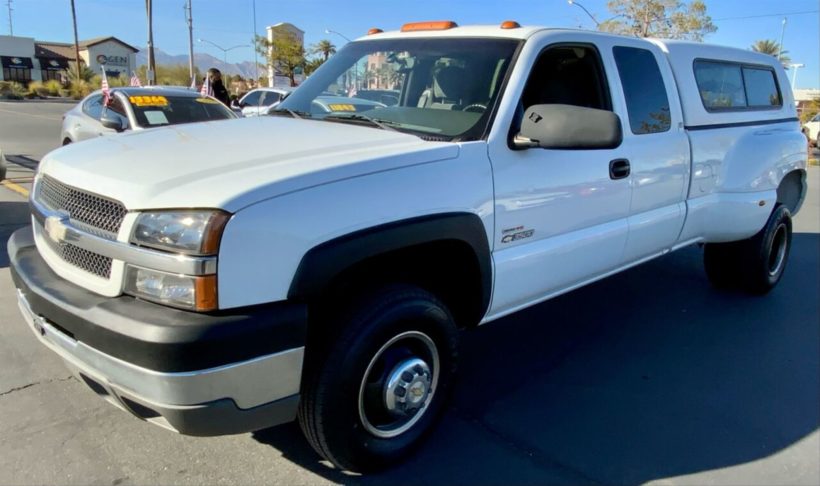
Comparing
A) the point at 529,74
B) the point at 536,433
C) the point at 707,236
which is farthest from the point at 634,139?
the point at 536,433

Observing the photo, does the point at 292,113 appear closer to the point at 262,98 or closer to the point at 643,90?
the point at 643,90

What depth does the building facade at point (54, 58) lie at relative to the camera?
218ft

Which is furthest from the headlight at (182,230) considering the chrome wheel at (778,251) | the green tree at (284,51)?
the green tree at (284,51)

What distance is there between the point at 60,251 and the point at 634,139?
3.14m

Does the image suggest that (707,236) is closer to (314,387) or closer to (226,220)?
(314,387)

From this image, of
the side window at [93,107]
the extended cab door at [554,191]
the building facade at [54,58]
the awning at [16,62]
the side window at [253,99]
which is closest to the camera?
the extended cab door at [554,191]

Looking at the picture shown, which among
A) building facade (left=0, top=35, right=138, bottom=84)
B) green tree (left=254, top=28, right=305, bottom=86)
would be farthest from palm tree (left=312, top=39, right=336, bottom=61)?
building facade (left=0, top=35, right=138, bottom=84)

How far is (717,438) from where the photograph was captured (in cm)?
315

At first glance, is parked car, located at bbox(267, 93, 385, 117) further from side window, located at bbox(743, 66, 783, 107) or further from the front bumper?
side window, located at bbox(743, 66, 783, 107)

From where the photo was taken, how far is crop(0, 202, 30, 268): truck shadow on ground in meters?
5.96

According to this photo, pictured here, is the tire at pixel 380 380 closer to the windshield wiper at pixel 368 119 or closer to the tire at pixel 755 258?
the windshield wiper at pixel 368 119

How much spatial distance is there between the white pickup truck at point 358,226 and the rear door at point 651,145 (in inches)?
0.7

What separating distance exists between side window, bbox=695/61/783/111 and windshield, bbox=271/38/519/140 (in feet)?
7.10

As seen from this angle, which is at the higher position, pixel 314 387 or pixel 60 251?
pixel 60 251
